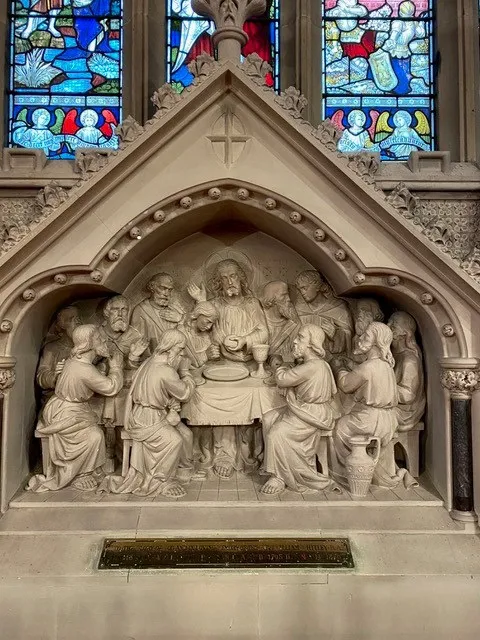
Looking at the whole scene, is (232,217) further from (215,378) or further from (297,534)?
(297,534)

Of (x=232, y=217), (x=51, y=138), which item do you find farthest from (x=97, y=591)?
(x=51, y=138)

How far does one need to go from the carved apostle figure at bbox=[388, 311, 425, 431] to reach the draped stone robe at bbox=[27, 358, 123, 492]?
2.28 metres

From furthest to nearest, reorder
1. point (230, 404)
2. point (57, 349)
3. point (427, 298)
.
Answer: point (57, 349)
point (230, 404)
point (427, 298)

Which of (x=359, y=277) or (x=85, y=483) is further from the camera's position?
(x=85, y=483)

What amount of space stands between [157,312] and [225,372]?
32.2 inches

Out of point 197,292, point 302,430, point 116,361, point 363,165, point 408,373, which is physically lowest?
point 302,430

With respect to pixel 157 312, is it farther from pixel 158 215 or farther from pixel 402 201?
pixel 402 201

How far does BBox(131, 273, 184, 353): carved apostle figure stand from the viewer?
4.41 metres

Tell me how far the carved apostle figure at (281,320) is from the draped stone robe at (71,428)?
4.67 feet

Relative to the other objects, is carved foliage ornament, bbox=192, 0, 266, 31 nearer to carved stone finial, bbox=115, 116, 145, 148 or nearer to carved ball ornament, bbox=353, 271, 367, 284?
carved stone finial, bbox=115, 116, 145, 148

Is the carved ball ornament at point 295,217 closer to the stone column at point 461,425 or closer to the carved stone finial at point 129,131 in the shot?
the carved stone finial at point 129,131

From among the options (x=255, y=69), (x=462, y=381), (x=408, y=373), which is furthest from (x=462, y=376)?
(x=255, y=69)

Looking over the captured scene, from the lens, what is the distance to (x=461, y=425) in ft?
12.1

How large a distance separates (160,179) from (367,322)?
2021mm
